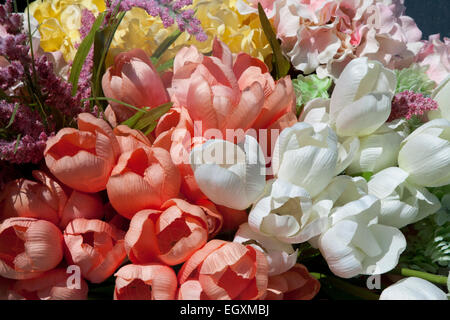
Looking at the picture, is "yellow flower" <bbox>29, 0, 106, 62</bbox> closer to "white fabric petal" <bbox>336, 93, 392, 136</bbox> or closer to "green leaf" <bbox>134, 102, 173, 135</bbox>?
"green leaf" <bbox>134, 102, 173, 135</bbox>

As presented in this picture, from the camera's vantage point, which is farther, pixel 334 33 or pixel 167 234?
pixel 334 33

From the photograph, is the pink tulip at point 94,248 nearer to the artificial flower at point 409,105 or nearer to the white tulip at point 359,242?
the white tulip at point 359,242

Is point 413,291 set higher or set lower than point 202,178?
lower

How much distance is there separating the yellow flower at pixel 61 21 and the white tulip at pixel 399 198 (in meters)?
0.34

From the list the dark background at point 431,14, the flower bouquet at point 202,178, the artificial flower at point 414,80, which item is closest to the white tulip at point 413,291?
the flower bouquet at point 202,178

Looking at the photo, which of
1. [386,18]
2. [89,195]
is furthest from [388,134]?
[89,195]

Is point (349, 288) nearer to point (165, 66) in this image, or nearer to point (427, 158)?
point (427, 158)

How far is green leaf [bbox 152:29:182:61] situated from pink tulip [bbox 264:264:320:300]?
0.86 ft

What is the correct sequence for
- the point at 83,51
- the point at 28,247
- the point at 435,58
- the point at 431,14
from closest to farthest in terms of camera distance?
the point at 28,247, the point at 83,51, the point at 435,58, the point at 431,14

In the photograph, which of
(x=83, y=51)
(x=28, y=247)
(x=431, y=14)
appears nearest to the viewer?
(x=28, y=247)

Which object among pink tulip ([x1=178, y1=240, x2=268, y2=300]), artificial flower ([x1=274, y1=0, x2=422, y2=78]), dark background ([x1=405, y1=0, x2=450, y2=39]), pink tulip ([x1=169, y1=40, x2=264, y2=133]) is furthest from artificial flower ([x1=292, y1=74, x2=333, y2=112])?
dark background ([x1=405, y1=0, x2=450, y2=39])

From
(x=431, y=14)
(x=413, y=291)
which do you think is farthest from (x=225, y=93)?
(x=431, y=14)

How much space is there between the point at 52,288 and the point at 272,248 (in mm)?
175

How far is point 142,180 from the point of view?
0.38 metres
